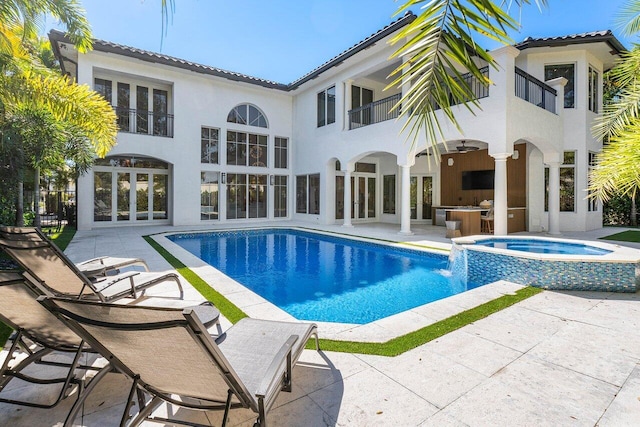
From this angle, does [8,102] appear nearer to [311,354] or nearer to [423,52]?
[311,354]

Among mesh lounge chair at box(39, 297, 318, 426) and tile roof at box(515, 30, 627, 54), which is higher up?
tile roof at box(515, 30, 627, 54)

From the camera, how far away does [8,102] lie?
7074mm

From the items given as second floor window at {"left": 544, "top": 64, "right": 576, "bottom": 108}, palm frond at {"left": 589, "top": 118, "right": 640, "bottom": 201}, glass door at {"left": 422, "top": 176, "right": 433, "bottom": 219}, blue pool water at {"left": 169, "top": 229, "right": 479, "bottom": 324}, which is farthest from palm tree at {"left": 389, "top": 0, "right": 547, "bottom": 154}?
glass door at {"left": 422, "top": 176, "right": 433, "bottom": 219}

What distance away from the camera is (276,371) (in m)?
2.20

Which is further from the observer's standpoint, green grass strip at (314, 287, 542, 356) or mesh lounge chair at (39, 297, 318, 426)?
green grass strip at (314, 287, 542, 356)

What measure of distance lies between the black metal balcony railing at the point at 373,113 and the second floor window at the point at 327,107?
1.28m

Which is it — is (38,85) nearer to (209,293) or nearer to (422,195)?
(209,293)

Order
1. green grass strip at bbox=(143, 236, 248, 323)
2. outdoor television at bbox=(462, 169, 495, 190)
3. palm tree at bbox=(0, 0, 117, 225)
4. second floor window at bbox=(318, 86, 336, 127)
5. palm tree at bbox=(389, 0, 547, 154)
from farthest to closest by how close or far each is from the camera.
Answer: second floor window at bbox=(318, 86, 336, 127)
outdoor television at bbox=(462, 169, 495, 190)
palm tree at bbox=(0, 0, 117, 225)
green grass strip at bbox=(143, 236, 248, 323)
palm tree at bbox=(389, 0, 547, 154)

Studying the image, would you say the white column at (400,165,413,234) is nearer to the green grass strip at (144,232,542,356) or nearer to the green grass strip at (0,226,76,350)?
the green grass strip at (144,232,542,356)

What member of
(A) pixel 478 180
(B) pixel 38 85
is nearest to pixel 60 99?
(B) pixel 38 85

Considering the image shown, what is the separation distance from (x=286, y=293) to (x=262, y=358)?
4289 millimetres

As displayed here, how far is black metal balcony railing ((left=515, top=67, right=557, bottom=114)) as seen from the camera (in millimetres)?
11734

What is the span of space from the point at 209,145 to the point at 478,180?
46.5ft

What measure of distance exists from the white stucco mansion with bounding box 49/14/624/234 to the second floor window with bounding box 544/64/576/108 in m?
0.04
